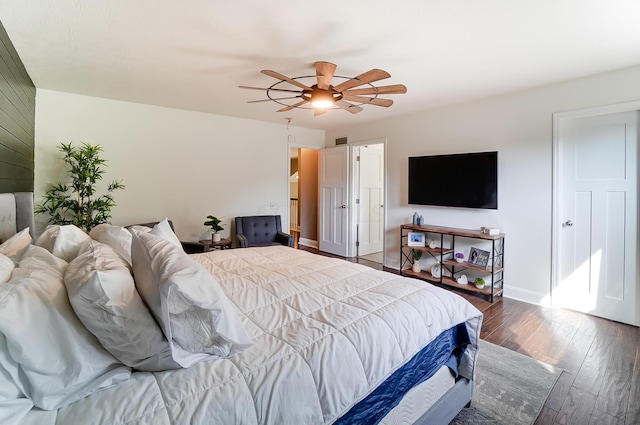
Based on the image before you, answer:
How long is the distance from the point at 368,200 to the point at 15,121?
4.91 metres

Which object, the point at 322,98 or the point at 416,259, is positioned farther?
the point at 416,259

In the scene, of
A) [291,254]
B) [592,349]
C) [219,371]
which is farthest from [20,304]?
[592,349]

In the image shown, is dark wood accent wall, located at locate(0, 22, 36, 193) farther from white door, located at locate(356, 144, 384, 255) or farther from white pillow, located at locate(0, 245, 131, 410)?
white door, located at locate(356, 144, 384, 255)


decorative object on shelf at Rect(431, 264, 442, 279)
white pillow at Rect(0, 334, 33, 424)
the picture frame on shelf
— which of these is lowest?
decorative object on shelf at Rect(431, 264, 442, 279)

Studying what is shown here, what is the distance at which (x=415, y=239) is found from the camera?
440 centimetres

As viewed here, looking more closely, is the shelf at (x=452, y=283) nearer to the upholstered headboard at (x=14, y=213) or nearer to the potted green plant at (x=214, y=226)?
the potted green plant at (x=214, y=226)

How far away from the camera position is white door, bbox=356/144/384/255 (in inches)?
227

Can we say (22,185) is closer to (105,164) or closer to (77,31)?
(105,164)

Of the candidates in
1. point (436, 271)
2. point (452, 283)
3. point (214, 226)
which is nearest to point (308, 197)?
point (214, 226)

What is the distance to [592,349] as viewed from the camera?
2.55 m

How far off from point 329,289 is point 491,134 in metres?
3.18

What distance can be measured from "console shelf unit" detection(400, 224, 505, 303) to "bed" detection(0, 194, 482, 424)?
212 centimetres

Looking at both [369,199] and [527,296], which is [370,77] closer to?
[527,296]

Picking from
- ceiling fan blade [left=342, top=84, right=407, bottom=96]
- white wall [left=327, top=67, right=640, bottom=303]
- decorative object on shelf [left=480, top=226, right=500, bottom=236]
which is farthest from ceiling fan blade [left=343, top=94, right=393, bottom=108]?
decorative object on shelf [left=480, top=226, right=500, bottom=236]
